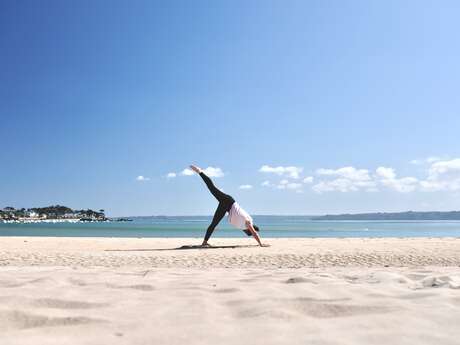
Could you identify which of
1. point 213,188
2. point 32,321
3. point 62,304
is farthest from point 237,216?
point 32,321

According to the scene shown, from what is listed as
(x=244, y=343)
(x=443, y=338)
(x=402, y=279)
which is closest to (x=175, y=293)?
(x=244, y=343)

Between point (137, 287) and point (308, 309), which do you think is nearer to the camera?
point (308, 309)

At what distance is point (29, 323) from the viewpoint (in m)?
2.71

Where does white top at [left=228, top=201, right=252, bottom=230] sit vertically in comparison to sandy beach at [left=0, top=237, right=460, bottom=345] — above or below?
above

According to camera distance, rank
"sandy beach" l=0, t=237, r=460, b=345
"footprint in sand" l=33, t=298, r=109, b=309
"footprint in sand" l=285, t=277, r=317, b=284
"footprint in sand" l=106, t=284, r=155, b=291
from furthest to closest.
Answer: "footprint in sand" l=285, t=277, r=317, b=284 → "footprint in sand" l=106, t=284, r=155, b=291 → "footprint in sand" l=33, t=298, r=109, b=309 → "sandy beach" l=0, t=237, r=460, b=345

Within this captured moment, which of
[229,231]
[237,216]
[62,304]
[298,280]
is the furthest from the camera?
[229,231]

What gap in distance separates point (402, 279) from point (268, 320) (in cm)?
248

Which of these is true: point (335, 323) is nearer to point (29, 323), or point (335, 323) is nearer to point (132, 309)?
point (132, 309)

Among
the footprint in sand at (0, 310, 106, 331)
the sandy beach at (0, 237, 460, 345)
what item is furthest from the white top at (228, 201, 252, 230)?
the footprint in sand at (0, 310, 106, 331)

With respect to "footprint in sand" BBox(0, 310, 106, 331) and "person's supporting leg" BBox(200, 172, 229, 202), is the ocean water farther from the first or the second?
"footprint in sand" BBox(0, 310, 106, 331)

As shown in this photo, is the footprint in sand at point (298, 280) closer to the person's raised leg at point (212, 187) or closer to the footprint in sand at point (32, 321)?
the footprint in sand at point (32, 321)

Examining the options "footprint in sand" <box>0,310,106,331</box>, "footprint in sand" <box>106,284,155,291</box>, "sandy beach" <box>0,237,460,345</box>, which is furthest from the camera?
"footprint in sand" <box>106,284,155,291</box>

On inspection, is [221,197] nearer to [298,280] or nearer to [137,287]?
[298,280]

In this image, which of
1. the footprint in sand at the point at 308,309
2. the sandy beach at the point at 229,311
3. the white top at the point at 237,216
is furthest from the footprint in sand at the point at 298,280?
the white top at the point at 237,216
